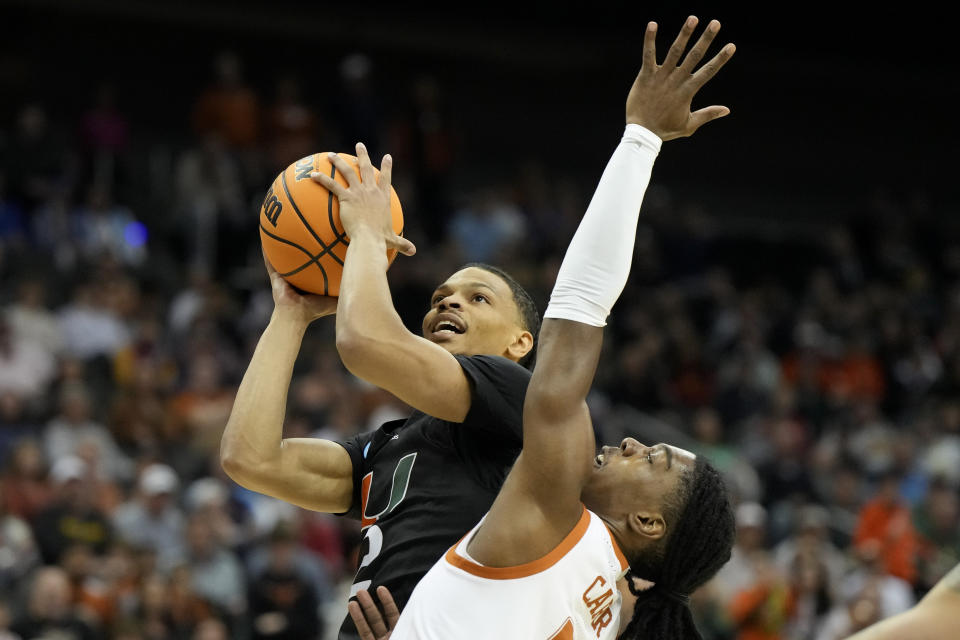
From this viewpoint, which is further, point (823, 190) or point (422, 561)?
point (823, 190)

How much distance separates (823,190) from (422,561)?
1924 cm

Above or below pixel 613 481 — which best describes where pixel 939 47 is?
above

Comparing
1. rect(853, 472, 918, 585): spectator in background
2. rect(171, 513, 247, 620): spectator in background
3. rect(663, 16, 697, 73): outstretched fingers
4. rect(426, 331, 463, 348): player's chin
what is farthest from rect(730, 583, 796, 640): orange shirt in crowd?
rect(663, 16, 697, 73): outstretched fingers

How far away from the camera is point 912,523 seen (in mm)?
12266

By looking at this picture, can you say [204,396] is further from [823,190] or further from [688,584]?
[823,190]

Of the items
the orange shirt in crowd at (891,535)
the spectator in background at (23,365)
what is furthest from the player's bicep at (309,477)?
the orange shirt in crowd at (891,535)

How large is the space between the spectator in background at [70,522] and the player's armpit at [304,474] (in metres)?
5.70

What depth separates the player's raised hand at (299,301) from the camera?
3.79 meters

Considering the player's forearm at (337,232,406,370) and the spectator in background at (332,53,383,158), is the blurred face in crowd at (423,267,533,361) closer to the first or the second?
the player's forearm at (337,232,406,370)

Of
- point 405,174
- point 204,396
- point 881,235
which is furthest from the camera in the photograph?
point 881,235

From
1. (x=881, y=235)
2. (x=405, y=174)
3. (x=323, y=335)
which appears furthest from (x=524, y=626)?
(x=881, y=235)

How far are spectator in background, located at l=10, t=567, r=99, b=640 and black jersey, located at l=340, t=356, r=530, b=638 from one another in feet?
17.1

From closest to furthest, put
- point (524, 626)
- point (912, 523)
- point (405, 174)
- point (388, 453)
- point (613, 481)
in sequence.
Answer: point (524, 626) < point (613, 481) < point (388, 453) < point (912, 523) < point (405, 174)

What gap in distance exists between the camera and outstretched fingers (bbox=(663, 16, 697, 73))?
3.05 metres
